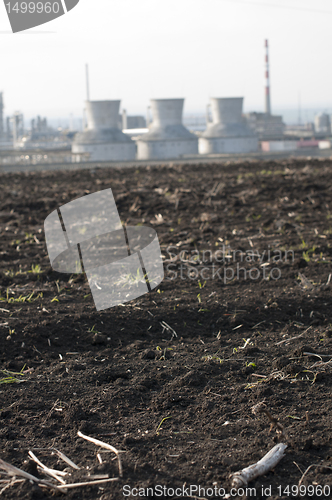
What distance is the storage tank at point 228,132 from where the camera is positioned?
40.0 metres

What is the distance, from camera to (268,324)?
3564 mm

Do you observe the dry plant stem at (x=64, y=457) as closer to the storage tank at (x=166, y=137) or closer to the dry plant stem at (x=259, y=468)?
the dry plant stem at (x=259, y=468)

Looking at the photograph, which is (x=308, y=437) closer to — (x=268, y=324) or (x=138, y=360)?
(x=138, y=360)

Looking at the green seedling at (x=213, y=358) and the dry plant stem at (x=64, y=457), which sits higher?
the dry plant stem at (x=64, y=457)

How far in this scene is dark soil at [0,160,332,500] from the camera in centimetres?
207

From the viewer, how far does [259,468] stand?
6.40 ft

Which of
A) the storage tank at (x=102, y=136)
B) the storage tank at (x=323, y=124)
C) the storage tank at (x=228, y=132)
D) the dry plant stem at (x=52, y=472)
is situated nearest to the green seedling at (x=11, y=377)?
the dry plant stem at (x=52, y=472)

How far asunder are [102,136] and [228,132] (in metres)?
10.0

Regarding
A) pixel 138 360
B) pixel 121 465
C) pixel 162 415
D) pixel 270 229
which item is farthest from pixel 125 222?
pixel 121 465

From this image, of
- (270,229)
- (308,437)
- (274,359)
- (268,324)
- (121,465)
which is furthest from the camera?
(270,229)

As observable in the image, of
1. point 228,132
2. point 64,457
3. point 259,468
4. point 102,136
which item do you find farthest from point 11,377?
point 228,132

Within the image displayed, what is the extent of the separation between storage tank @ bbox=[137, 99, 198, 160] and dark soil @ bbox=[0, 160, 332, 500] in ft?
110

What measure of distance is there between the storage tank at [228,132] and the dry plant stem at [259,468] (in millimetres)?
39209

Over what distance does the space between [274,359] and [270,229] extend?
3502 millimetres
